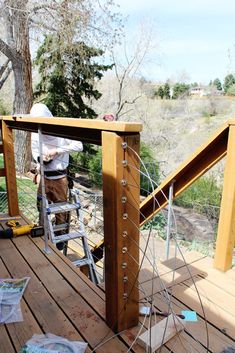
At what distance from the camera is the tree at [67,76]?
28.7ft

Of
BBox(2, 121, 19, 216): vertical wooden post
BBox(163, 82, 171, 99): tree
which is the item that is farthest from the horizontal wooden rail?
BBox(163, 82, 171, 99): tree

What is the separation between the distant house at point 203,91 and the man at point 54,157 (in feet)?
57.6

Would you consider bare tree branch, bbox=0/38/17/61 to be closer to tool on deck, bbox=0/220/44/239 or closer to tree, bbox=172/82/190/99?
tool on deck, bbox=0/220/44/239

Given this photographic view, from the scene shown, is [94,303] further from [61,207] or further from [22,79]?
[22,79]

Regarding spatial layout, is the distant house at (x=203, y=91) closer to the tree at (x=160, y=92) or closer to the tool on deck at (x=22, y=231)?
the tree at (x=160, y=92)

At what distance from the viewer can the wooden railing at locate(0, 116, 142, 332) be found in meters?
1.16

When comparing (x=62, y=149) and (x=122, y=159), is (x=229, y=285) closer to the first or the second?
(x=122, y=159)

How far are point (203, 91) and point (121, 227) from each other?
824 inches

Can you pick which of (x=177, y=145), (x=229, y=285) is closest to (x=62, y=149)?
(x=229, y=285)

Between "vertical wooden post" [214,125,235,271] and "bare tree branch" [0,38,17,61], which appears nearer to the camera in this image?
"vertical wooden post" [214,125,235,271]

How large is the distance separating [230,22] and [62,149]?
16419 millimetres

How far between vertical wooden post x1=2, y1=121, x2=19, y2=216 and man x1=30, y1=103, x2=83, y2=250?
0.23 meters

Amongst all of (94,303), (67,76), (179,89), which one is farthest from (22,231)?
(179,89)

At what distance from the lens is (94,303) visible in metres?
1.55
